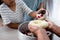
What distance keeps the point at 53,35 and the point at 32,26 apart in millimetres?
158

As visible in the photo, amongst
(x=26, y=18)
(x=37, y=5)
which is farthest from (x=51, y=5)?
(x=26, y=18)

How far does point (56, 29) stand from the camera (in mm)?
732

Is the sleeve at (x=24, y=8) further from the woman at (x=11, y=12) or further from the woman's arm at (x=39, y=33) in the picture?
the woman's arm at (x=39, y=33)

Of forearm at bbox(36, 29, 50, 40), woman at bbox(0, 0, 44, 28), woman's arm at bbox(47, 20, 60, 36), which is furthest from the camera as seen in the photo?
woman at bbox(0, 0, 44, 28)

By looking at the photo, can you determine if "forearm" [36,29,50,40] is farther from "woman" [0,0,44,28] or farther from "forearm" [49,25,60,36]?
"woman" [0,0,44,28]

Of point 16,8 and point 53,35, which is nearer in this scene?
point 53,35

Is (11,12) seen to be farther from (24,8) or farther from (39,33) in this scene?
(39,33)

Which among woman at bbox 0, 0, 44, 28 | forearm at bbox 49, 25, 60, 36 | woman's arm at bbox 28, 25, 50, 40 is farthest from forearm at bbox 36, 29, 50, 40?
woman at bbox 0, 0, 44, 28

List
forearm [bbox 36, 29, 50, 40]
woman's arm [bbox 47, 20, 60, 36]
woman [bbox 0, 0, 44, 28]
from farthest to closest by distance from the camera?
woman [bbox 0, 0, 44, 28] < woman's arm [bbox 47, 20, 60, 36] < forearm [bbox 36, 29, 50, 40]

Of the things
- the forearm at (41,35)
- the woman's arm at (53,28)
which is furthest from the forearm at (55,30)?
the forearm at (41,35)

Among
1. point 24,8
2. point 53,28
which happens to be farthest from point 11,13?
point 53,28

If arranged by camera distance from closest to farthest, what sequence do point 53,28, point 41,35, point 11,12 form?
point 41,35 → point 53,28 → point 11,12

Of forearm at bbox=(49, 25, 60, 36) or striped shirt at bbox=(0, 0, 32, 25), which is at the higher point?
striped shirt at bbox=(0, 0, 32, 25)

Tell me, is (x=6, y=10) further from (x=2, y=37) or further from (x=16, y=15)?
Answer: (x=2, y=37)
